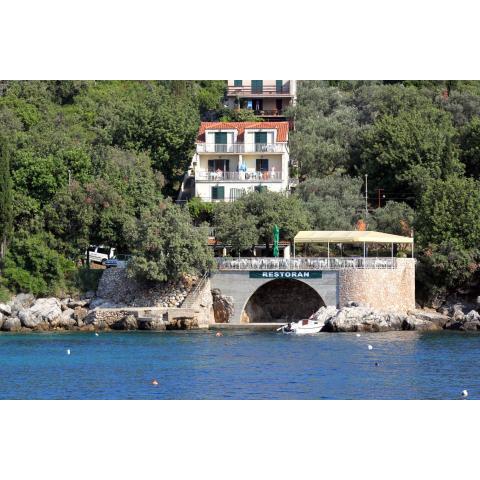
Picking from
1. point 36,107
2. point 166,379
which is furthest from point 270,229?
point 36,107

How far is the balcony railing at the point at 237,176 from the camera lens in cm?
7869

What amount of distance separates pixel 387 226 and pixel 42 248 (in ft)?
62.5

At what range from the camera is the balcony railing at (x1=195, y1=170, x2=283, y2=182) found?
7869 cm

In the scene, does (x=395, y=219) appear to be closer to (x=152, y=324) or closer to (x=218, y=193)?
(x=218, y=193)

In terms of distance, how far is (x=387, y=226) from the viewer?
74.2 m

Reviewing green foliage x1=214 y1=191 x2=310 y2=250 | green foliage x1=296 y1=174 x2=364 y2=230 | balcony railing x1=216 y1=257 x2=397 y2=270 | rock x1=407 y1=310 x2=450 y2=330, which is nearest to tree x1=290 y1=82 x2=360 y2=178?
green foliage x1=296 y1=174 x2=364 y2=230

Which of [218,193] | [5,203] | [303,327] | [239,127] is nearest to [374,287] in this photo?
[303,327]

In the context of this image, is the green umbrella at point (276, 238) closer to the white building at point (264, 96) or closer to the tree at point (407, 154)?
the tree at point (407, 154)

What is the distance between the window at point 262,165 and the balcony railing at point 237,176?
2.05ft

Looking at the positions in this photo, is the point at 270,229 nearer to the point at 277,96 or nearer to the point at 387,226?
the point at 387,226

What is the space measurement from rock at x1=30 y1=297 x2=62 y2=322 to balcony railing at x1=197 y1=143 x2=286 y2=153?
16494mm

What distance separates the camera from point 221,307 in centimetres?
6669

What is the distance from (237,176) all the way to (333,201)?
21.1ft

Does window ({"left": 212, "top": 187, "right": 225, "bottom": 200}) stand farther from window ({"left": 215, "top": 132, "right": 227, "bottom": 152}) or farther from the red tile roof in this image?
the red tile roof
